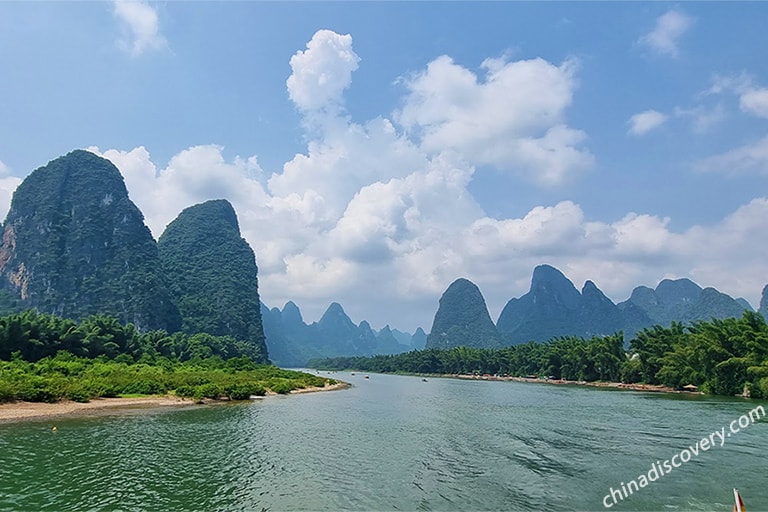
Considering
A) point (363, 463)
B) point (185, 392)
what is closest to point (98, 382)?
point (185, 392)

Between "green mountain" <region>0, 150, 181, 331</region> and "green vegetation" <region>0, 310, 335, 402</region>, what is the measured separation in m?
39.4

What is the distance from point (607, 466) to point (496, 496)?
570cm

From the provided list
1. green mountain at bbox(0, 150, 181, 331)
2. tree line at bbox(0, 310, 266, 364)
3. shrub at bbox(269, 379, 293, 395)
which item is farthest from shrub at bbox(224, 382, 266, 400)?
green mountain at bbox(0, 150, 181, 331)

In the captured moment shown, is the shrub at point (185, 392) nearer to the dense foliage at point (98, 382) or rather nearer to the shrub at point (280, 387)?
the dense foliage at point (98, 382)

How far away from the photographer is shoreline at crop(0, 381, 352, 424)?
77.9 ft

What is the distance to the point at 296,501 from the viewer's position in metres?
12.7

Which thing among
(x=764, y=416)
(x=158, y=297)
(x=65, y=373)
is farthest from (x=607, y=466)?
(x=158, y=297)

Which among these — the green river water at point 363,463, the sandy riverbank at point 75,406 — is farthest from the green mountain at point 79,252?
the green river water at point 363,463

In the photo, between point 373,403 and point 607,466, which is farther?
point 373,403

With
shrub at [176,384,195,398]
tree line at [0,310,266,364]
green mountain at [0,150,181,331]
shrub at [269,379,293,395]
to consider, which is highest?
green mountain at [0,150,181,331]

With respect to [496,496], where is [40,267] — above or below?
above

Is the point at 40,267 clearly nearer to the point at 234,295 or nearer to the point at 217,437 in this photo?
the point at 234,295

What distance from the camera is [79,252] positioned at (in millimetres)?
92000

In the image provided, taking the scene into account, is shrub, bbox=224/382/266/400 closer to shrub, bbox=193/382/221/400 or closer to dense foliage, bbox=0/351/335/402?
dense foliage, bbox=0/351/335/402
